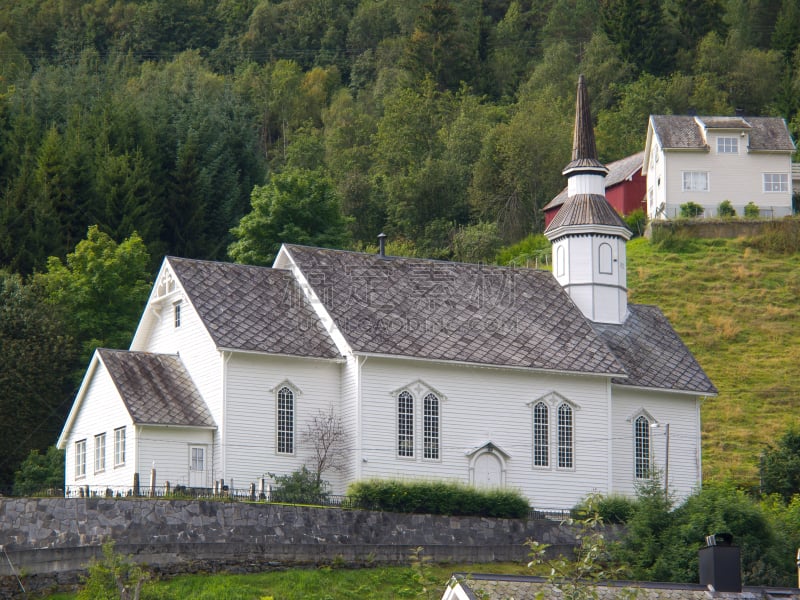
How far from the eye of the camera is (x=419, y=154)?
113 meters

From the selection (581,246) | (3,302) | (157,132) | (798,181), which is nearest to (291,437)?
(581,246)

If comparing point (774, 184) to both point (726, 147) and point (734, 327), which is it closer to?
point (726, 147)

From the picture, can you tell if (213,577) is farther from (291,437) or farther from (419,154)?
(419,154)

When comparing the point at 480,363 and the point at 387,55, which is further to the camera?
the point at 387,55

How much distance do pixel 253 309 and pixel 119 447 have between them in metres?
6.31

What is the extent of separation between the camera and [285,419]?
49281 mm

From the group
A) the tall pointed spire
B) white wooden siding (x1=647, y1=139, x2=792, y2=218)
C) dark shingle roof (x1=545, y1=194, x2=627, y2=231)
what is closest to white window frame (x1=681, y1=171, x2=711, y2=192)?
white wooden siding (x1=647, y1=139, x2=792, y2=218)

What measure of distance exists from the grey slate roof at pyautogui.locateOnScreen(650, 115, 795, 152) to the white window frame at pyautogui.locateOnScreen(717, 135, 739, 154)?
2.17 ft

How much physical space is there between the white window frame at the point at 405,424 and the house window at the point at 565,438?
542 cm

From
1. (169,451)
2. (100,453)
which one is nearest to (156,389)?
(169,451)

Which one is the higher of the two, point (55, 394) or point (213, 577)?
point (55, 394)

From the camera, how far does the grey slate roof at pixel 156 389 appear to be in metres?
47.8

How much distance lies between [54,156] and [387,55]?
7124 centimetres

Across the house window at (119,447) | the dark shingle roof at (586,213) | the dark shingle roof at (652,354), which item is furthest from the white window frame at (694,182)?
the house window at (119,447)
